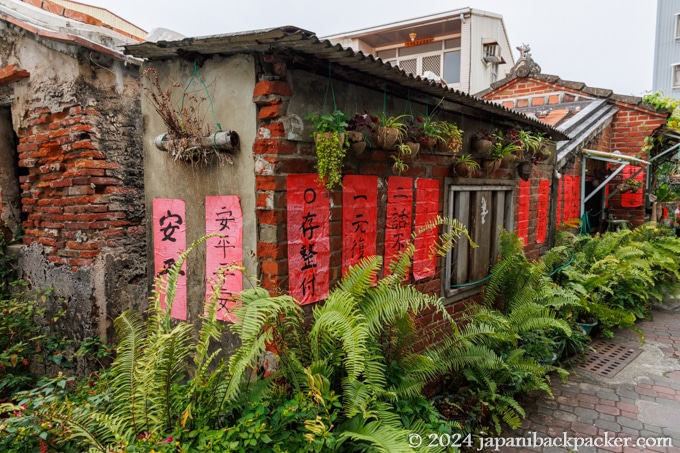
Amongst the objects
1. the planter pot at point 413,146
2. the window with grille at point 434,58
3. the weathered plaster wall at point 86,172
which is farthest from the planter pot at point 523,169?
the window with grille at point 434,58

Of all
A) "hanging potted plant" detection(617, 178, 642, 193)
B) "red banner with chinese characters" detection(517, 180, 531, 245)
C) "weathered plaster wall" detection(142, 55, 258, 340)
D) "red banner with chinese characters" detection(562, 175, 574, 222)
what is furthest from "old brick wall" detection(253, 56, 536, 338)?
"hanging potted plant" detection(617, 178, 642, 193)

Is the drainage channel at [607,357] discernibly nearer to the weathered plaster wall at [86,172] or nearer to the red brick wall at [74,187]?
the weathered plaster wall at [86,172]

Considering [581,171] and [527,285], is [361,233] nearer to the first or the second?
[527,285]

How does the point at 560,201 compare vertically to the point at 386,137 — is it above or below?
below

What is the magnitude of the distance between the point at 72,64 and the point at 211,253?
87.7 inches

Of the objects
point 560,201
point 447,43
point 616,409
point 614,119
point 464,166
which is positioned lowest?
point 616,409

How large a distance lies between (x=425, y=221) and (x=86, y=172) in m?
3.23

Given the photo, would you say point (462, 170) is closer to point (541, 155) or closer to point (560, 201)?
point (541, 155)

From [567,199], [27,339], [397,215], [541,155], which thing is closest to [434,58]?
[567,199]

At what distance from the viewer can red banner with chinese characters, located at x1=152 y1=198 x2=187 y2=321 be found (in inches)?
142

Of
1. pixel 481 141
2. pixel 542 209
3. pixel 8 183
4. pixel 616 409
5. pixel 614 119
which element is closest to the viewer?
pixel 616 409

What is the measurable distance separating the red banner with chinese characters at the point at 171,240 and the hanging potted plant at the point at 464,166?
2793 millimetres

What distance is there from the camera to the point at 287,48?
2795mm

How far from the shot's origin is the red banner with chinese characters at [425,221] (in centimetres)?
429
